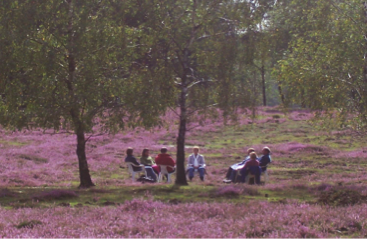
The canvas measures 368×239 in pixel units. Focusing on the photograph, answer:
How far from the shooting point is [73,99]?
17.7 metres

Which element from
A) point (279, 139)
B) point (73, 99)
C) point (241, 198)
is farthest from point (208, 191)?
point (279, 139)

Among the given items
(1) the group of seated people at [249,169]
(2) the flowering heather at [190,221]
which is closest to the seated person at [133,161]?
(1) the group of seated people at [249,169]

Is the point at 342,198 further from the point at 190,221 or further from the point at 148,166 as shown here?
the point at 148,166

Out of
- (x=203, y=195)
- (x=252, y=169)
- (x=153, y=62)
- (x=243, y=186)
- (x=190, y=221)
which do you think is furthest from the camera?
(x=252, y=169)

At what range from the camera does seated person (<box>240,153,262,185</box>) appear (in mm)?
20219

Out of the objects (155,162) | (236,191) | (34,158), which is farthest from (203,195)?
(34,158)

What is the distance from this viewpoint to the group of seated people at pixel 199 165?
2042cm

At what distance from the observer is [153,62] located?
2011 cm

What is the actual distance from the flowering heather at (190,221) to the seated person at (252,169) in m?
6.90

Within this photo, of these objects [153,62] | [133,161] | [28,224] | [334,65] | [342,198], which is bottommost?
[28,224]

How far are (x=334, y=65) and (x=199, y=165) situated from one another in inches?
308

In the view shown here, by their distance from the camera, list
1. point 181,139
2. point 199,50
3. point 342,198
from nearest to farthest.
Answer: point 342,198
point 181,139
point 199,50

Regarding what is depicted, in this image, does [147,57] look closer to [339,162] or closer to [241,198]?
[241,198]

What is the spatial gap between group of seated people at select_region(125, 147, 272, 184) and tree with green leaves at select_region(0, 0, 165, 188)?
9.49ft
